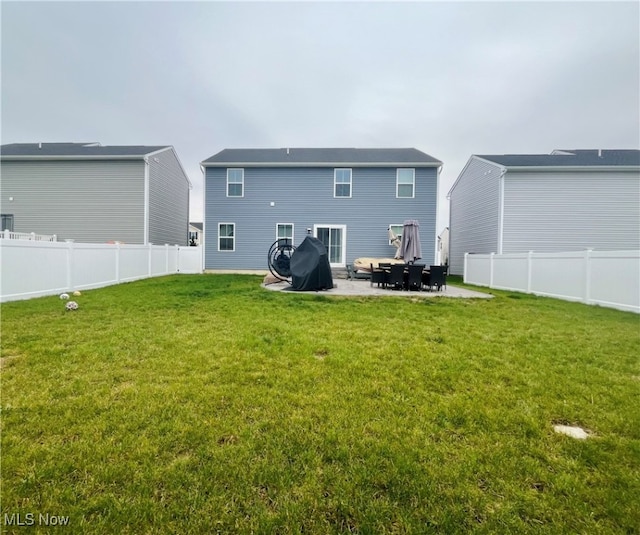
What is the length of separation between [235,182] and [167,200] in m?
4.80

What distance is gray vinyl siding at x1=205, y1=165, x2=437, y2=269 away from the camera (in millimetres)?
15422

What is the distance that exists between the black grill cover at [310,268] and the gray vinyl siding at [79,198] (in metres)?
9.89

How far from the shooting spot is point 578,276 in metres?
8.09

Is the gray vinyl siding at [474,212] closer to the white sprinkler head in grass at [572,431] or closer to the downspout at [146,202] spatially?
the white sprinkler head in grass at [572,431]

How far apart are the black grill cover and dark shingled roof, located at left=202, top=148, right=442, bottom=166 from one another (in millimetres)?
7271

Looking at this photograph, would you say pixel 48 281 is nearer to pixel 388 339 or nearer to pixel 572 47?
pixel 388 339

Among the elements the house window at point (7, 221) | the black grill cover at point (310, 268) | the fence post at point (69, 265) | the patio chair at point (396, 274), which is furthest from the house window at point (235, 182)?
the house window at point (7, 221)

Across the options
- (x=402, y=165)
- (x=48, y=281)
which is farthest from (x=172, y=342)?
(x=402, y=165)

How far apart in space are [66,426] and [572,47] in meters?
17.1

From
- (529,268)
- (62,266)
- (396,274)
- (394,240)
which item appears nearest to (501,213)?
(394,240)

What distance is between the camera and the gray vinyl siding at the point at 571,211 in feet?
46.4

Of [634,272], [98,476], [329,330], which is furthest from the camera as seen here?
[634,272]

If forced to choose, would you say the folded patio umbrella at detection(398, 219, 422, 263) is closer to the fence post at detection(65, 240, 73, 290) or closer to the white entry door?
the white entry door

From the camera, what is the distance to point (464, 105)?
14.5 metres
